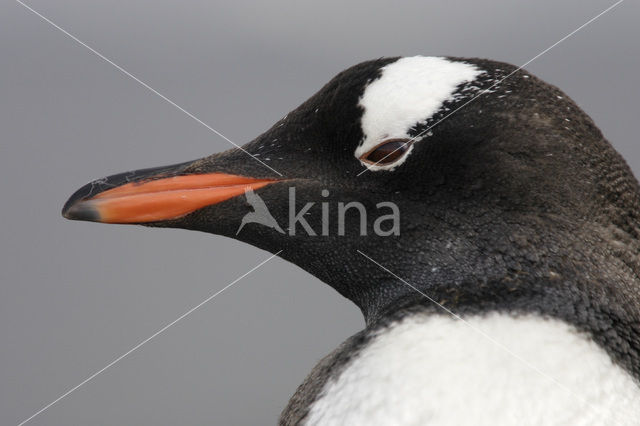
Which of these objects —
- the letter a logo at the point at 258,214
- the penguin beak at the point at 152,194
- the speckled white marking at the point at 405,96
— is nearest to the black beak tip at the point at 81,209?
the penguin beak at the point at 152,194

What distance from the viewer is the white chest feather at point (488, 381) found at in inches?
25.7

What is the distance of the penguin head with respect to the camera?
2.45 feet

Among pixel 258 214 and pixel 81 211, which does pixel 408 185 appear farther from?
pixel 81 211

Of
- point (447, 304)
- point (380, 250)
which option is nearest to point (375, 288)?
point (380, 250)

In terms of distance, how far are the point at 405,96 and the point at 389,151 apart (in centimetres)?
5

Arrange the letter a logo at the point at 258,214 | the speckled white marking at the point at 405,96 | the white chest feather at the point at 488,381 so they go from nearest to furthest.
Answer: the white chest feather at the point at 488,381 → the speckled white marking at the point at 405,96 → the letter a logo at the point at 258,214

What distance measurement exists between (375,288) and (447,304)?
14 centimetres

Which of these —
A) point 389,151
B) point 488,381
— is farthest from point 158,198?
point 488,381

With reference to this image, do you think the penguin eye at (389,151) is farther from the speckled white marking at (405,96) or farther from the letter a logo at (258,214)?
the letter a logo at (258,214)

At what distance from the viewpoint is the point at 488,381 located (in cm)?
66

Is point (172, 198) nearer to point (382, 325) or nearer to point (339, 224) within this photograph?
point (339, 224)

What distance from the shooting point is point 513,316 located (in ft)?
2.29

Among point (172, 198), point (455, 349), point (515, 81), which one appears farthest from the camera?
point (172, 198)

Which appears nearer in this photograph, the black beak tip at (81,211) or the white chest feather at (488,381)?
the white chest feather at (488,381)
